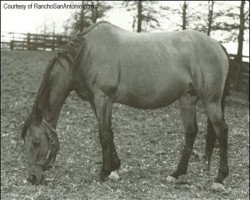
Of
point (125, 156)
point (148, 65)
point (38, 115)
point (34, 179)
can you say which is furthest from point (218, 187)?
point (125, 156)

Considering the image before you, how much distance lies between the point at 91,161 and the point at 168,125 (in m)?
2.87

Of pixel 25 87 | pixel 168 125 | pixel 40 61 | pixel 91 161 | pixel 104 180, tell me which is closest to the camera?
pixel 104 180

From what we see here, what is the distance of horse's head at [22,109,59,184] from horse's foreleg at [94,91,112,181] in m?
0.54

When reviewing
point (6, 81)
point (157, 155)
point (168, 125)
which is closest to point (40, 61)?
point (6, 81)

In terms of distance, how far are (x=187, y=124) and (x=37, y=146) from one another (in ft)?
6.43

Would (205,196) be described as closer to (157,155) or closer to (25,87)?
(157,155)

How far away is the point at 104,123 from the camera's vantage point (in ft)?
16.4

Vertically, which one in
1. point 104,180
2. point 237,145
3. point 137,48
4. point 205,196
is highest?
point 137,48

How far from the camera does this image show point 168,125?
451 inches

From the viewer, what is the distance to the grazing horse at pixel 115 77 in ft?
14.8

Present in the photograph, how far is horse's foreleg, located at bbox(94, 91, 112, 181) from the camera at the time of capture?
462 cm

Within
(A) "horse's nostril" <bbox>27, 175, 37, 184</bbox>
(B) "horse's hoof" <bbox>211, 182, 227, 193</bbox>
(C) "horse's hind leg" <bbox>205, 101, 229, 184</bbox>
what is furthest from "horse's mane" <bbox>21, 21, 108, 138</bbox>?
(B) "horse's hoof" <bbox>211, 182, 227, 193</bbox>

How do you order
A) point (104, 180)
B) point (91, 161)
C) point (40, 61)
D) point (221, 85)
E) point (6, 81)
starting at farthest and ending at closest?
point (40, 61), point (6, 81), point (91, 161), point (221, 85), point (104, 180)

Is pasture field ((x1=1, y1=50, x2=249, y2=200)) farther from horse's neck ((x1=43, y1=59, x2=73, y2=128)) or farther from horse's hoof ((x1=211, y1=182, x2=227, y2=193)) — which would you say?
horse's neck ((x1=43, y1=59, x2=73, y2=128))
